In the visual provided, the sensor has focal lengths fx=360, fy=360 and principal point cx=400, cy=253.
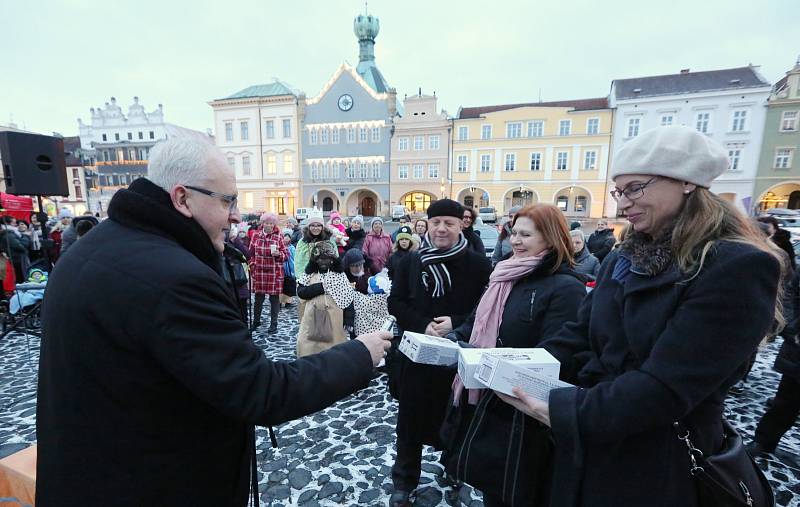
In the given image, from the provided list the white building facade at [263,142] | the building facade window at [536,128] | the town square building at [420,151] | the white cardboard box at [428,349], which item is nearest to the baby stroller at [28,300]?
the white cardboard box at [428,349]

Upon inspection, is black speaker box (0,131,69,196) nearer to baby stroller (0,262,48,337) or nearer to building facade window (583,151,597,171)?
baby stroller (0,262,48,337)

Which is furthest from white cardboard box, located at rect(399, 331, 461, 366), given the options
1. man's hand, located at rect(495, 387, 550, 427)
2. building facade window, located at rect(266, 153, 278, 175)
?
building facade window, located at rect(266, 153, 278, 175)

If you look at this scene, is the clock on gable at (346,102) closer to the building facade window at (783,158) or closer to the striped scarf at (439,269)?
the building facade window at (783,158)

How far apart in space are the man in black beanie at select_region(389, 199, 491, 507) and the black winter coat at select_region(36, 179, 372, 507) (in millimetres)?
1444

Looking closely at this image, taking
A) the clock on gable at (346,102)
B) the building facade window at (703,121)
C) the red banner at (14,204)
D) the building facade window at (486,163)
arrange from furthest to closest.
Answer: the clock on gable at (346,102), the building facade window at (486,163), the building facade window at (703,121), the red banner at (14,204)

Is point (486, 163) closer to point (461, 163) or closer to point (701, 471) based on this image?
point (461, 163)

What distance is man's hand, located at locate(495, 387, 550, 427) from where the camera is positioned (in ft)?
4.38

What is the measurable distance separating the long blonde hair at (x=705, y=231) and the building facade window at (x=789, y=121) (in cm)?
3714

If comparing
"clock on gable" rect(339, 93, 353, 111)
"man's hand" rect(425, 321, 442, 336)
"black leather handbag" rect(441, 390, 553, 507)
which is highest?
"clock on gable" rect(339, 93, 353, 111)

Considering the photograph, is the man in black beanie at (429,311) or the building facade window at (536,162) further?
the building facade window at (536,162)

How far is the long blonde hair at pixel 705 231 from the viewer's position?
112 cm

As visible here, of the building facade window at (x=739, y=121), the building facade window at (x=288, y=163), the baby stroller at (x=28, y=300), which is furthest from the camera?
the building facade window at (x=288, y=163)

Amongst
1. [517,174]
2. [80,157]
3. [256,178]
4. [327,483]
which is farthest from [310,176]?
[327,483]

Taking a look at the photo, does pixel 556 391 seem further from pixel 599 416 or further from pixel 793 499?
pixel 793 499
